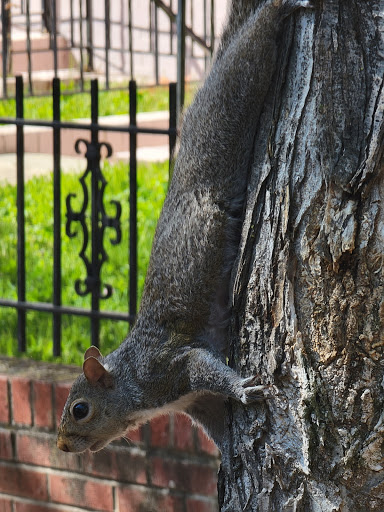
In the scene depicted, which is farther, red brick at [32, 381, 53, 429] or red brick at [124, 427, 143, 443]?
red brick at [32, 381, 53, 429]

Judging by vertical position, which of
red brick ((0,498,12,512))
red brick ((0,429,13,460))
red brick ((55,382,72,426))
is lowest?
red brick ((0,498,12,512))

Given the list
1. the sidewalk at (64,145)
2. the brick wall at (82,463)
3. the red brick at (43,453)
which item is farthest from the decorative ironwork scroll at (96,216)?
the sidewalk at (64,145)

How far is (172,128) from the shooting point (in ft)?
13.4

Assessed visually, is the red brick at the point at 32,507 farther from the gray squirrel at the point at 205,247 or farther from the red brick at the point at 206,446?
the gray squirrel at the point at 205,247

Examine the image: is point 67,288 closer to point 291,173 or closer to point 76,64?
point 291,173

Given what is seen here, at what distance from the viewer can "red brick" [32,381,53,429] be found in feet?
13.2

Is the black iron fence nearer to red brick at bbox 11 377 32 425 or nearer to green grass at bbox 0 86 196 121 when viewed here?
red brick at bbox 11 377 32 425

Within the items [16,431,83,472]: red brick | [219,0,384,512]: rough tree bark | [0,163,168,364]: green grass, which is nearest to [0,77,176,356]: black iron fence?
[0,163,168,364]: green grass

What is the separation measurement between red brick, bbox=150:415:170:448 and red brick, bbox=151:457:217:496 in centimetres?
8

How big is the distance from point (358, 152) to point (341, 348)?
1.40ft

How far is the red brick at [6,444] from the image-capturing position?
13.8 feet

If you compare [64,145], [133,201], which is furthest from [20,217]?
[64,145]

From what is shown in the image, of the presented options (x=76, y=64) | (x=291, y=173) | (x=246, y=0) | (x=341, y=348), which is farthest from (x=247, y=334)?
(x=76, y=64)

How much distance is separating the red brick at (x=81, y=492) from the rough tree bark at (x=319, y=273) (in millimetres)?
2073
